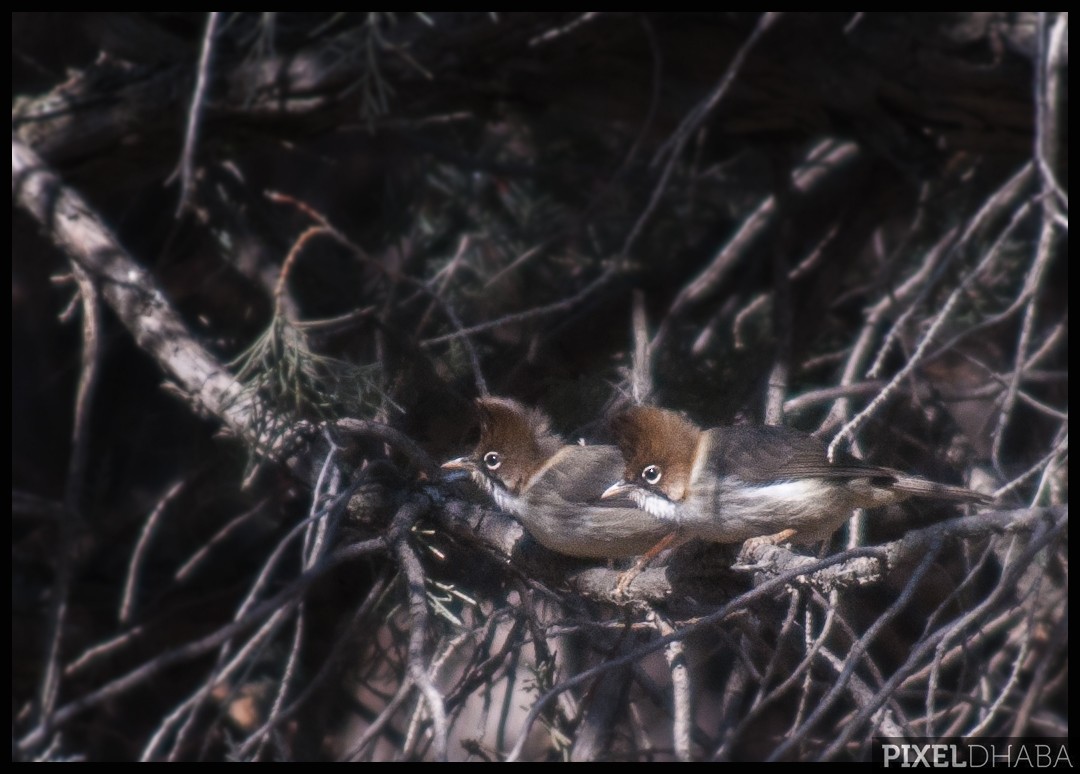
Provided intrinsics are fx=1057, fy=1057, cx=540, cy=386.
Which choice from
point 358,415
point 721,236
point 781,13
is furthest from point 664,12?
point 358,415

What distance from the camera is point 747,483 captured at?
12.2 ft

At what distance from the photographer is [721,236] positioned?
6.18 m

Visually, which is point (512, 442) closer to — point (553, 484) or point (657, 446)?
point (553, 484)

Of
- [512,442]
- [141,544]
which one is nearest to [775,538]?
[512,442]

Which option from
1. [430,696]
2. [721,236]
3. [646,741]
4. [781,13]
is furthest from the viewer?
[721,236]

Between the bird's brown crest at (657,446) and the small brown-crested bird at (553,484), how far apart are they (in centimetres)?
14

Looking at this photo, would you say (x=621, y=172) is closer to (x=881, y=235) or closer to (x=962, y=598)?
(x=881, y=235)

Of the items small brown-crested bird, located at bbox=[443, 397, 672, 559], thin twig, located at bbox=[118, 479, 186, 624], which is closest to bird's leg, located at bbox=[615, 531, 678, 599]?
small brown-crested bird, located at bbox=[443, 397, 672, 559]

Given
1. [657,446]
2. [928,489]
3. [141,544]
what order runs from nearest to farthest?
[928,489] → [657,446] → [141,544]

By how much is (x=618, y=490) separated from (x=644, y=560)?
0.27m

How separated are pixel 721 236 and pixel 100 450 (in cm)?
366

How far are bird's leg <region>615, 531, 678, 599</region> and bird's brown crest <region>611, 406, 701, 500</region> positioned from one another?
0.51 feet

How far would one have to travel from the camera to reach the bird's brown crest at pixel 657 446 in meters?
3.84

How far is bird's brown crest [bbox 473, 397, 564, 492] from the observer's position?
406 cm
